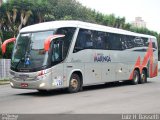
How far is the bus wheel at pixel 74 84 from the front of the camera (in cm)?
1774

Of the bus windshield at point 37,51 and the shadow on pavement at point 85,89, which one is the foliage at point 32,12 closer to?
the shadow on pavement at point 85,89

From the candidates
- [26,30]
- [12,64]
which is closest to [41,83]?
[12,64]

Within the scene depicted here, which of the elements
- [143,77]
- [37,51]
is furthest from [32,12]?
[37,51]

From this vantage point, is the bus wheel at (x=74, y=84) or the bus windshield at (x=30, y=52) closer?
the bus windshield at (x=30, y=52)

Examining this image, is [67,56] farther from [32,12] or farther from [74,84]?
[32,12]

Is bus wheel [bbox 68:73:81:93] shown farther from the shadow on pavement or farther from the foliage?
the foliage

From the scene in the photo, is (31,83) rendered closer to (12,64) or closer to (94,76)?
(12,64)

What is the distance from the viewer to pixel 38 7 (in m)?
53.2

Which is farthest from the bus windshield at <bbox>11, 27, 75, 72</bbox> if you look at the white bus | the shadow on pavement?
the shadow on pavement

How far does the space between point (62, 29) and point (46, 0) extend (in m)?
40.8

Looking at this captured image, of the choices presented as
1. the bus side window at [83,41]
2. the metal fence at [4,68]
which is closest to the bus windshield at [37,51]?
the bus side window at [83,41]

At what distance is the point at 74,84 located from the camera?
1794cm

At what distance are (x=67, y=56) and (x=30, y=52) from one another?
176 cm

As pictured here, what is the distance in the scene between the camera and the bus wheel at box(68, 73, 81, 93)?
17.7 m
